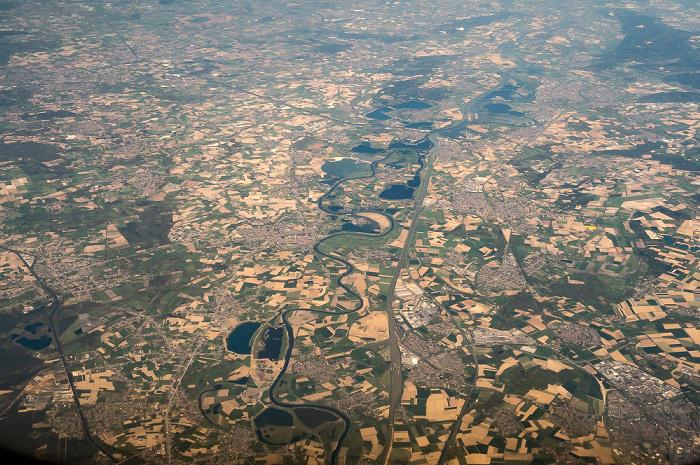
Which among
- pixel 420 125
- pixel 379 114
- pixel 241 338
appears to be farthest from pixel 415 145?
pixel 241 338

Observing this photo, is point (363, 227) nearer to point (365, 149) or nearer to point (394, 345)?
point (394, 345)

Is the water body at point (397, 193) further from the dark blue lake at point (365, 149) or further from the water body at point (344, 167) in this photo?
the dark blue lake at point (365, 149)

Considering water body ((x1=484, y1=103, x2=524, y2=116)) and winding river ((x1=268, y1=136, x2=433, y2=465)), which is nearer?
winding river ((x1=268, y1=136, x2=433, y2=465))

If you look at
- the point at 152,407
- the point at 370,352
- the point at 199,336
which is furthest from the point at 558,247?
the point at 152,407

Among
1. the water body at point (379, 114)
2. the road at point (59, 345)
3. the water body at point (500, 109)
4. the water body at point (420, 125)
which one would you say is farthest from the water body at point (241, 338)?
the water body at point (500, 109)

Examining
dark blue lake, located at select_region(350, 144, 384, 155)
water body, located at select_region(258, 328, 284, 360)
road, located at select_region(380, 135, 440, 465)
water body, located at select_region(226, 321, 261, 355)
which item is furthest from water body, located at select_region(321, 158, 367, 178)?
water body, located at select_region(258, 328, 284, 360)

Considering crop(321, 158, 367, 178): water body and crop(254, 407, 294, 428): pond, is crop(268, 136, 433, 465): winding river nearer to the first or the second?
crop(254, 407, 294, 428): pond
